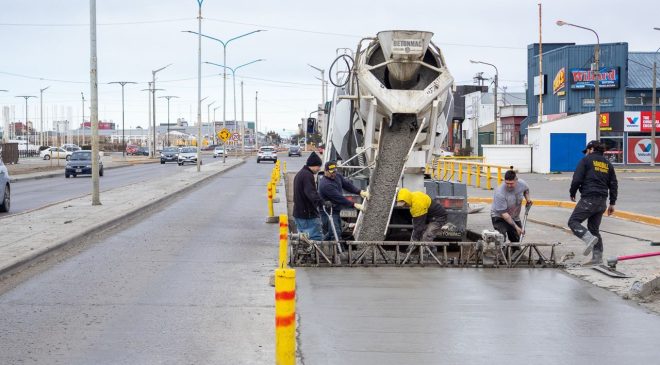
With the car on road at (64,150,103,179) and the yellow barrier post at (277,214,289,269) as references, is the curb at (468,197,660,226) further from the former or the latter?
the car on road at (64,150,103,179)

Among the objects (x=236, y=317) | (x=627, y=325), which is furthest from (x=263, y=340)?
(x=627, y=325)

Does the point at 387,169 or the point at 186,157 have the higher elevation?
the point at 387,169

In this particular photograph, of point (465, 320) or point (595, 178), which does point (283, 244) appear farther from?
point (595, 178)

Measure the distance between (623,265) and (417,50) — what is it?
4329 mm

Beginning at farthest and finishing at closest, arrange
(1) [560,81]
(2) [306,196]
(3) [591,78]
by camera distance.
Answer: (1) [560,81] → (3) [591,78] → (2) [306,196]

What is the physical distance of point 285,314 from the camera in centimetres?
542

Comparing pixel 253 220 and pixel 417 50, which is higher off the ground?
pixel 417 50

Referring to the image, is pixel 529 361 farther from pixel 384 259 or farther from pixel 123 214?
pixel 123 214

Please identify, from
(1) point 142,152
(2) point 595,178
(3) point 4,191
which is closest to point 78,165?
(3) point 4,191

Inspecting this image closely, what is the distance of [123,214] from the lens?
20.6 meters

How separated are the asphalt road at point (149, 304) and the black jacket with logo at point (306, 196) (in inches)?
35.7

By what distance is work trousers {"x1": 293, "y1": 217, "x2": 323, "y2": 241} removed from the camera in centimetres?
1358

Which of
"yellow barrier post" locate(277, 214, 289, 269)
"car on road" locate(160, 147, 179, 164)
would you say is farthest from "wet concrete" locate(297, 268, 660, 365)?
"car on road" locate(160, 147, 179, 164)

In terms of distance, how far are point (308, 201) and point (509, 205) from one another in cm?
316
